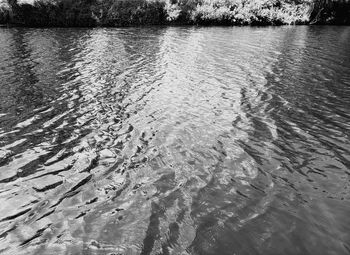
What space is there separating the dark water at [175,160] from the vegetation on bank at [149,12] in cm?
3026

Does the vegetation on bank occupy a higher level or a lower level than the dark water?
higher

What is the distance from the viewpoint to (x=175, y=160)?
36.3 ft

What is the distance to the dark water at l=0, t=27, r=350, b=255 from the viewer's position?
775 centimetres

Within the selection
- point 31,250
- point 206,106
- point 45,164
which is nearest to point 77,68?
point 206,106

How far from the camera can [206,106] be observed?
53.0 ft

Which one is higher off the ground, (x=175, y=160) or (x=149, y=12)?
(x=149, y=12)

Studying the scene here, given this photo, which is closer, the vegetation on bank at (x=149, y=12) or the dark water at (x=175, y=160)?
the dark water at (x=175, y=160)

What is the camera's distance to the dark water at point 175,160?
7754mm

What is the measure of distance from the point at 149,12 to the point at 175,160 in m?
45.3

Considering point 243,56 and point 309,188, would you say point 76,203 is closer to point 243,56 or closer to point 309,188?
point 309,188

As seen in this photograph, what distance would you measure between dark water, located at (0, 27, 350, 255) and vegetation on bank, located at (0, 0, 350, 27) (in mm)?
30263

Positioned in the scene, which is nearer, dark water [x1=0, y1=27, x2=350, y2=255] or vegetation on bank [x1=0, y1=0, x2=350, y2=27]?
dark water [x1=0, y1=27, x2=350, y2=255]

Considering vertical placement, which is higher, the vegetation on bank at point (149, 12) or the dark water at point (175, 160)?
the vegetation on bank at point (149, 12)

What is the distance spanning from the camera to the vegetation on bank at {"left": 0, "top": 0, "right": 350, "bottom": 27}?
166 feet
